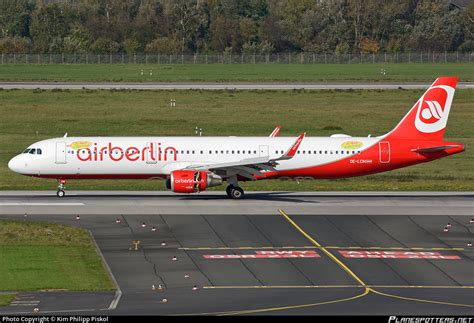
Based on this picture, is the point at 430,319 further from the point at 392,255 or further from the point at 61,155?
the point at 61,155

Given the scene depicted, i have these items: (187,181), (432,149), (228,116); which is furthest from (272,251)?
(228,116)

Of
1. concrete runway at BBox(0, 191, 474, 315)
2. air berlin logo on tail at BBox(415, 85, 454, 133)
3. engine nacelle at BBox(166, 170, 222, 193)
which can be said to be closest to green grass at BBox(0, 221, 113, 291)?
concrete runway at BBox(0, 191, 474, 315)

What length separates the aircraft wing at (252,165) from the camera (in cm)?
6275

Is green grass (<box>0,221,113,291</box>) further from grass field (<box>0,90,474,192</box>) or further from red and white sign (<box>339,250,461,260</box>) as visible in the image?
grass field (<box>0,90,474,192</box>)

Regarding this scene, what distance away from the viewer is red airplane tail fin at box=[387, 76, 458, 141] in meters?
66.2

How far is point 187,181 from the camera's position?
2434 inches

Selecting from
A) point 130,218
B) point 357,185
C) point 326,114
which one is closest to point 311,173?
point 357,185

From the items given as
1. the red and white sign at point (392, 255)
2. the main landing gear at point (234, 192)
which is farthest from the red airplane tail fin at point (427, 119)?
the red and white sign at point (392, 255)

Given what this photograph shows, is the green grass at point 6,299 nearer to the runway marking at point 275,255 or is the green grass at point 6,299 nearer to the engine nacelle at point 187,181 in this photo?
the runway marking at point 275,255

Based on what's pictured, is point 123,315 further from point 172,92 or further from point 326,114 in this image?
point 172,92

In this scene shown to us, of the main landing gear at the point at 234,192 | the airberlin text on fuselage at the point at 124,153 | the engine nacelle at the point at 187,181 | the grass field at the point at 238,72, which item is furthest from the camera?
the grass field at the point at 238,72

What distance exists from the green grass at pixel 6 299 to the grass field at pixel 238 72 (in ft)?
376

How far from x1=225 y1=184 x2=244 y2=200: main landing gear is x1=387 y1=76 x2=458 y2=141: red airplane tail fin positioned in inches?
390

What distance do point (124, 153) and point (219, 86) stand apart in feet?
250
